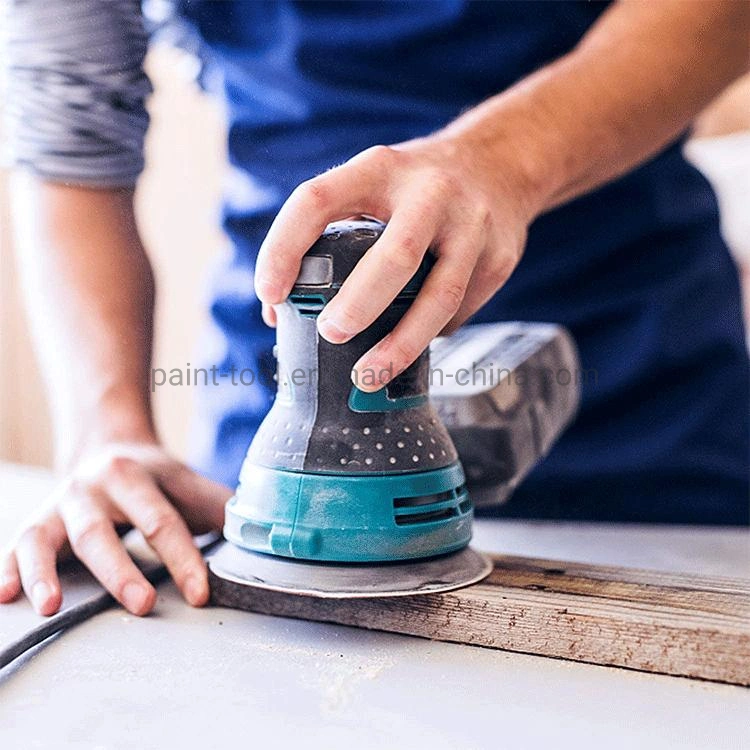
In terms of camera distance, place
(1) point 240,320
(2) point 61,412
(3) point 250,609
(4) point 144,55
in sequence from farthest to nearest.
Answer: (1) point 240,320 → (2) point 61,412 → (4) point 144,55 → (3) point 250,609


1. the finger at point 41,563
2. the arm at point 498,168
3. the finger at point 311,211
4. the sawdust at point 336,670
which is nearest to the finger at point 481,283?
the arm at point 498,168

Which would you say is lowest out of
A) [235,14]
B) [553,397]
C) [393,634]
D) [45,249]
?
[393,634]

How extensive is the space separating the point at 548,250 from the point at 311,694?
0.69m

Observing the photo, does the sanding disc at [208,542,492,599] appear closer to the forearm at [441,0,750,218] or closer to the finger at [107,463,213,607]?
the finger at [107,463,213,607]

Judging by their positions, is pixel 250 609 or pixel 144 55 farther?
pixel 144 55

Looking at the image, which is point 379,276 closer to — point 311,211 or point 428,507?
point 311,211

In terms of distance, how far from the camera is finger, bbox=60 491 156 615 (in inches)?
28.3

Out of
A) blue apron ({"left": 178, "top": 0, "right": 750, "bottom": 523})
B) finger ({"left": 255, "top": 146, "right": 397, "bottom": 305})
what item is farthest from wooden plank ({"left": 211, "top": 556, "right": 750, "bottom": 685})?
blue apron ({"left": 178, "top": 0, "right": 750, "bottom": 523})

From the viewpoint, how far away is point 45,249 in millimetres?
1062

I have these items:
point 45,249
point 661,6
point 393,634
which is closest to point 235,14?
point 45,249

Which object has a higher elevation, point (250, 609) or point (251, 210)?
point (251, 210)

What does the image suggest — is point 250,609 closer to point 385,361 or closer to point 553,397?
point 385,361

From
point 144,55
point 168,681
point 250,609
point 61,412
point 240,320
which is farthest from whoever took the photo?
point 240,320

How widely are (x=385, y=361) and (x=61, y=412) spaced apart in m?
0.53
